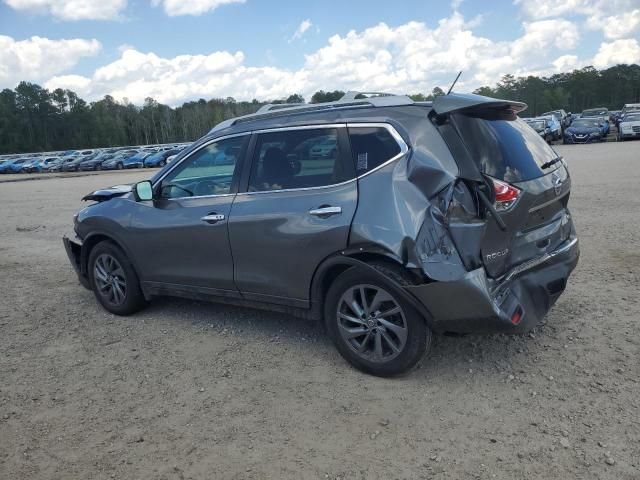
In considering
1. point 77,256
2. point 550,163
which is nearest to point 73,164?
point 77,256

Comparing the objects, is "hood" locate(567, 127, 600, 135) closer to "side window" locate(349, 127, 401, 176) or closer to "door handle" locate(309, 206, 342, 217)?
"side window" locate(349, 127, 401, 176)

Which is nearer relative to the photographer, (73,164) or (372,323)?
(372,323)

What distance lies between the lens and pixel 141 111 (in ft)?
467

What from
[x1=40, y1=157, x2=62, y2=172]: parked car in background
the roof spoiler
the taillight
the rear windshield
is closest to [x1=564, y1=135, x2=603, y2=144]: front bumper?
the rear windshield

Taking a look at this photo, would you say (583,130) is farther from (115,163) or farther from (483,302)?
(115,163)

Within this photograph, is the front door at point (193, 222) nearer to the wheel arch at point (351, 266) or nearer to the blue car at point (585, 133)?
the wheel arch at point (351, 266)

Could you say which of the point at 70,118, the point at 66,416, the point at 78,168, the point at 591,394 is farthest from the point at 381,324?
the point at 70,118

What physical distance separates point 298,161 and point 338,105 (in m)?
0.53

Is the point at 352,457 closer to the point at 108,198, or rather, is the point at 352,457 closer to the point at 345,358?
the point at 345,358

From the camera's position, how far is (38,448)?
331 cm

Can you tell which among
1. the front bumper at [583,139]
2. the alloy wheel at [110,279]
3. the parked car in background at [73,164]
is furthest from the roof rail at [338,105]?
the parked car in background at [73,164]

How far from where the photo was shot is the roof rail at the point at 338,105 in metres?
3.99

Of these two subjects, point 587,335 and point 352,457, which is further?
point 587,335

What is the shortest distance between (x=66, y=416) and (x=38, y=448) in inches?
13.9
